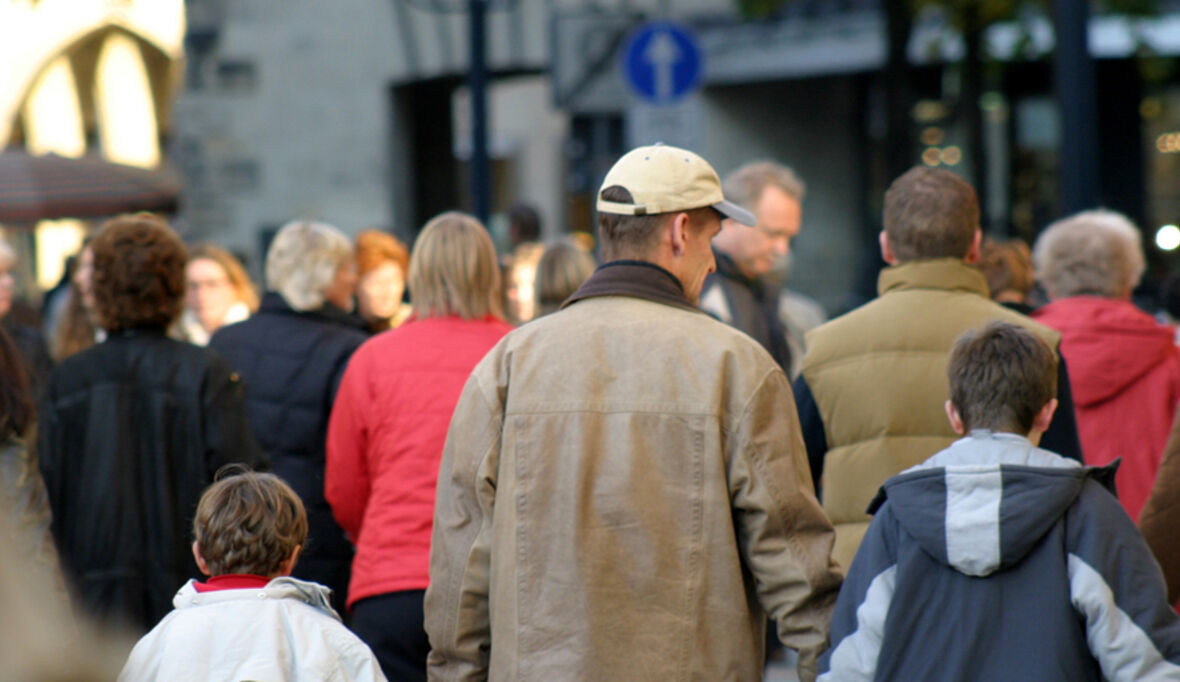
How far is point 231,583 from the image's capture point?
12.7ft

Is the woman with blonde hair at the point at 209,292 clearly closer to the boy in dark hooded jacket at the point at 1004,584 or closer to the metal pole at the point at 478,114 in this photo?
the metal pole at the point at 478,114

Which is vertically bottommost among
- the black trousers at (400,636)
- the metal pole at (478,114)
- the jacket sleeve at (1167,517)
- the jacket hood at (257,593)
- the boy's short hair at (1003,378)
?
the black trousers at (400,636)

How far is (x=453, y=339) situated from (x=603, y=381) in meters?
1.57

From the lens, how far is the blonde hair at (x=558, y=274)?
22.0ft

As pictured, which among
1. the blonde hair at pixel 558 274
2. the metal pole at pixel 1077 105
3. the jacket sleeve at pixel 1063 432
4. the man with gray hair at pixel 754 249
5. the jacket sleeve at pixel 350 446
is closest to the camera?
the jacket sleeve at pixel 1063 432

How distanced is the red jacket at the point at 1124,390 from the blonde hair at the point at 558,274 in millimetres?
1849

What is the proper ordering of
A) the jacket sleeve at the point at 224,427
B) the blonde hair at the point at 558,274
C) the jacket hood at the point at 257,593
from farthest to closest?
the blonde hair at the point at 558,274
the jacket sleeve at the point at 224,427
the jacket hood at the point at 257,593

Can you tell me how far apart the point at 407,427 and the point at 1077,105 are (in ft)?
13.9

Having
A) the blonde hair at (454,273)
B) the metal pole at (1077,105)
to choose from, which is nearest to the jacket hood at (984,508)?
the blonde hair at (454,273)

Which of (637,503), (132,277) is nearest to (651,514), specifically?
(637,503)

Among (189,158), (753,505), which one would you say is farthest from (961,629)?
(189,158)

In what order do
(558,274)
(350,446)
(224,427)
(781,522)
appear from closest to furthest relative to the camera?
(781,522)
(350,446)
(224,427)
(558,274)

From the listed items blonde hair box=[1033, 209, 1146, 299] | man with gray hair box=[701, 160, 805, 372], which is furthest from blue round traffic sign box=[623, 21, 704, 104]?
blonde hair box=[1033, 209, 1146, 299]

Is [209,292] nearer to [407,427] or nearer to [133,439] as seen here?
[133,439]
